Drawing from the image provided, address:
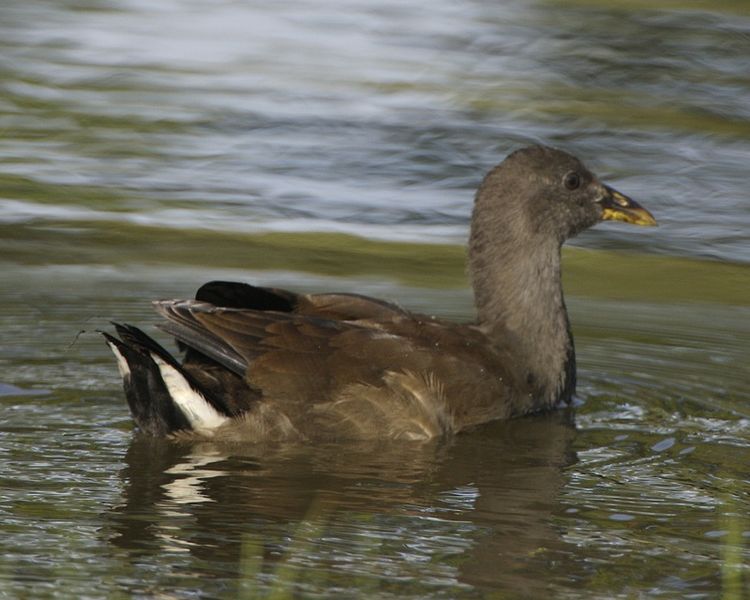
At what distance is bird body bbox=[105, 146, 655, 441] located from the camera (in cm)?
767

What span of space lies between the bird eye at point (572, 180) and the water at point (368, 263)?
3.34ft

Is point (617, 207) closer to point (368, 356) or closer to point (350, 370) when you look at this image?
point (368, 356)

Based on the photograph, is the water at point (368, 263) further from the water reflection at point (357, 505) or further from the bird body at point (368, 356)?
the bird body at point (368, 356)

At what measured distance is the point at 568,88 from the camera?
14.9m

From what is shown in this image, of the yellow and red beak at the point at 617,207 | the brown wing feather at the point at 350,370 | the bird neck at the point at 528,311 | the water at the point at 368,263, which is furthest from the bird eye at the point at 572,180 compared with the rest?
the brown wing feather at the point at 350,370

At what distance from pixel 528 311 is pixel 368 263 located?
2.53 metres

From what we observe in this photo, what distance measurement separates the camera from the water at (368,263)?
6.02 m

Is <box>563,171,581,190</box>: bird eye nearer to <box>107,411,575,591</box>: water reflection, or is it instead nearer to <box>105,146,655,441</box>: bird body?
<box>105,146,655,441</box>: bird body

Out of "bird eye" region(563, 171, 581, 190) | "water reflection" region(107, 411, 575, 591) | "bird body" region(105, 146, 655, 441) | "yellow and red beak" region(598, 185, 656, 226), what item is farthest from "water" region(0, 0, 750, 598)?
"bird eye" region(563, 171, 581, 190)

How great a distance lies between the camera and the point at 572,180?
899cm

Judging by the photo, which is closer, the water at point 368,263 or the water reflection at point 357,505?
the water reflection at point 357,505

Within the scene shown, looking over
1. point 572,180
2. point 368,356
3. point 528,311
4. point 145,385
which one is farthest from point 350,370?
point 572,180

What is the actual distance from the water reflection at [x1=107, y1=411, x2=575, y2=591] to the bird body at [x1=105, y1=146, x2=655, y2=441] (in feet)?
0.40

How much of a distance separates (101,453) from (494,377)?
190 cm
